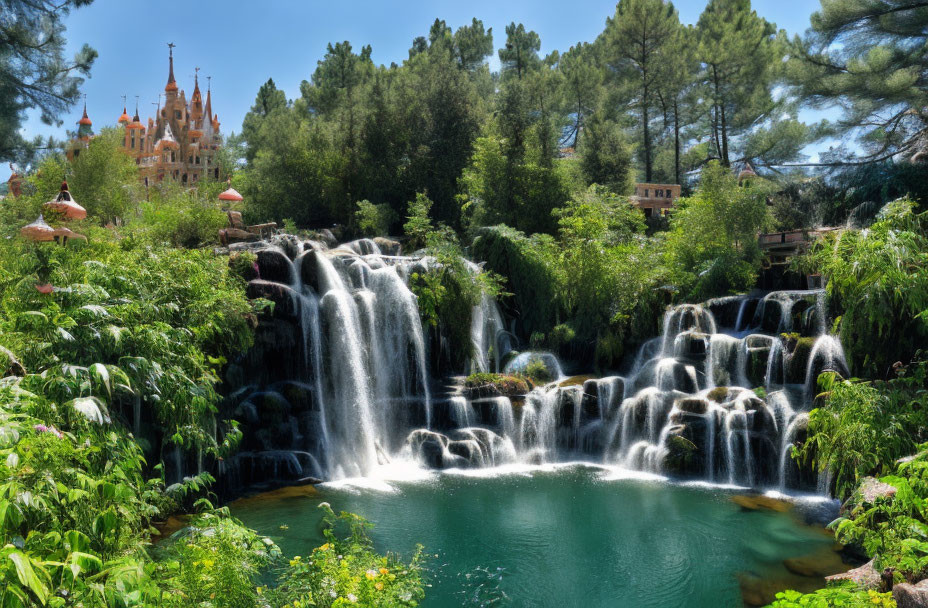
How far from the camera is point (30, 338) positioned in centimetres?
625

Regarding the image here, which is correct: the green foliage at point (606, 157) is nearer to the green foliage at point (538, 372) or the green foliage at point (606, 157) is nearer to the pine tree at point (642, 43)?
the pine tree at point (642, 43)

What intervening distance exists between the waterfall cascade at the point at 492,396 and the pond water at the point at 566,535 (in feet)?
2.96

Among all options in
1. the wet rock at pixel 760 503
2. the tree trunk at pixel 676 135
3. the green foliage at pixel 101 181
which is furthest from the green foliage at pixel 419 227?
the tree trunk at pixel 676 135

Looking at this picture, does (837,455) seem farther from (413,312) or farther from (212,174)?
(212,174)

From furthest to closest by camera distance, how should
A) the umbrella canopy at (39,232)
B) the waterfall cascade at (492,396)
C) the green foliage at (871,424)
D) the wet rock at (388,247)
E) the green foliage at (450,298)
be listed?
1. the wet rock at (388,247)
2. the green foliage at (450,298)
3. the waterfall cascade at (492,396)
4. the umbrella canopy at (39,232)
5. the green foliage at (871,424)

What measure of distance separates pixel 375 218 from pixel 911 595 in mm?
21741

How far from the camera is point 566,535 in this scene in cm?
959

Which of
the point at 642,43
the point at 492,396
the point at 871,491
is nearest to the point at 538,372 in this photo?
the point at 492,396

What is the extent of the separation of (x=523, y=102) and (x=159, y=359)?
794 inches

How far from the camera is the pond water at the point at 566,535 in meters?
7.84

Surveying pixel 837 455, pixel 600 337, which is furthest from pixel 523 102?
pixel 837 455

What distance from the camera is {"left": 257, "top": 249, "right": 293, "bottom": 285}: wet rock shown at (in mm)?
14531

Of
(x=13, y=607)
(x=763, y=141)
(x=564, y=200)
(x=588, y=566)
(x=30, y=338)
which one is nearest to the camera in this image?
(x=13, y=607)

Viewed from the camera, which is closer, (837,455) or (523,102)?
(837,455)
